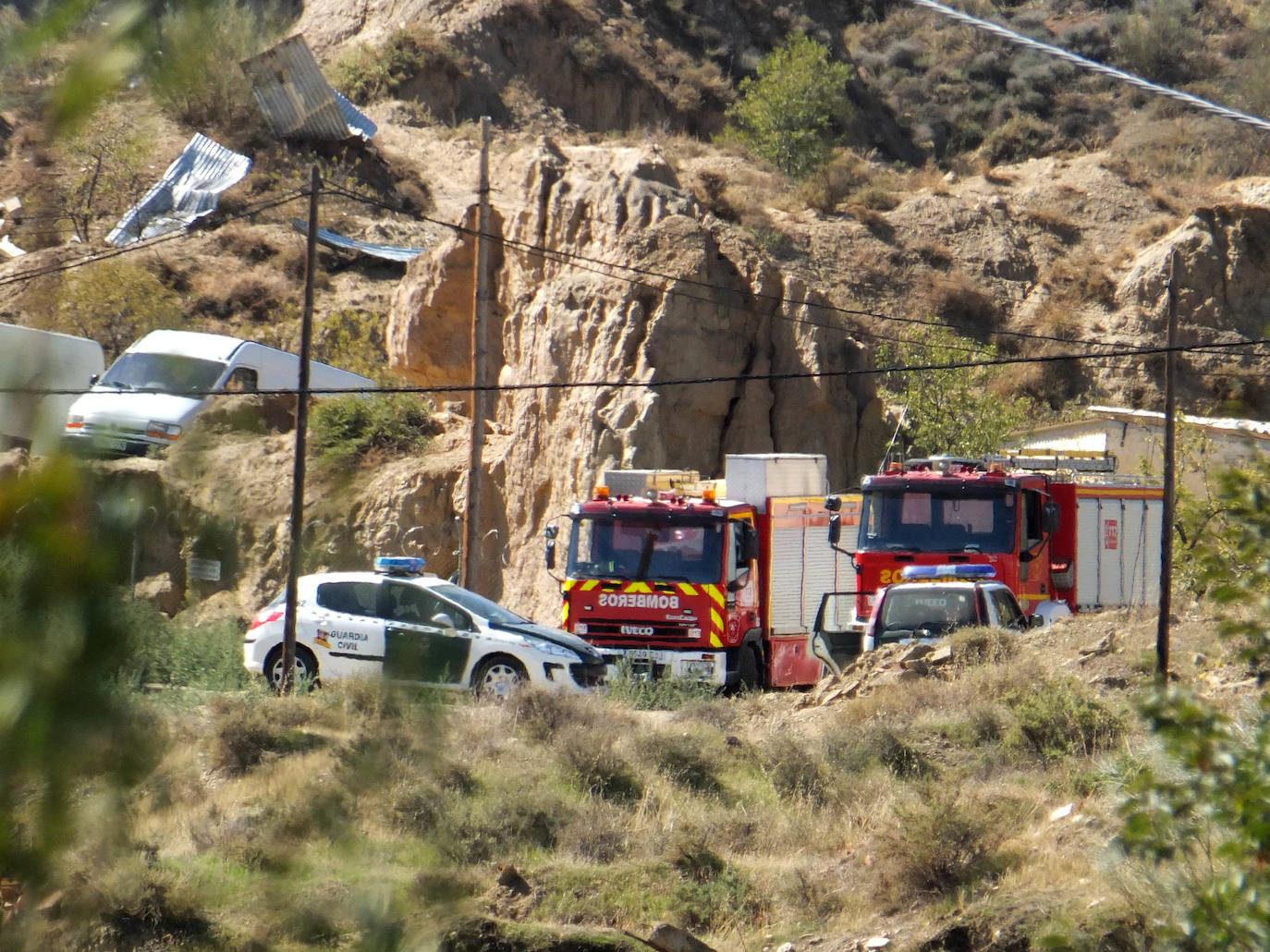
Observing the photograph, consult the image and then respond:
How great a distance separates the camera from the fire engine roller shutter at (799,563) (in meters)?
19.7

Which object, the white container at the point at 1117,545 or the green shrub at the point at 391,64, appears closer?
the white container at the point at 1117,545

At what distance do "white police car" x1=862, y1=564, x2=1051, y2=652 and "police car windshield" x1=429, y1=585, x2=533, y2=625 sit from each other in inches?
172

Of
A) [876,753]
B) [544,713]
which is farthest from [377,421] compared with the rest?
[876,753]

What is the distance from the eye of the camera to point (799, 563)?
19.9m

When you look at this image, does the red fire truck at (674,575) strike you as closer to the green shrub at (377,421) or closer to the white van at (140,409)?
the green shrub at (377,421)

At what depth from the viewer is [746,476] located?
64.7ft

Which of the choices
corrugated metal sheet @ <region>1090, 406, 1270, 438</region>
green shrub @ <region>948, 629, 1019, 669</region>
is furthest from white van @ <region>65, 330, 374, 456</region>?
corrugated metal sheet @ <region>1090, 406, 1270, 438</region>

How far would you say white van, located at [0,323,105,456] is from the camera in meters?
2.00

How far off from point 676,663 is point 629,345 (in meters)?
8.38

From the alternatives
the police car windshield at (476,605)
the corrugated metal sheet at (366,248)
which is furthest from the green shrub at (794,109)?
the police car windshield at (476,605)

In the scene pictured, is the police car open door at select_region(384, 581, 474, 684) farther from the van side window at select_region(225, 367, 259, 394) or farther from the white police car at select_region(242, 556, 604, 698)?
the white police car at select_region(242, 556, 604, 698)

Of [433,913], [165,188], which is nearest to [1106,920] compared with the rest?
[433,913]

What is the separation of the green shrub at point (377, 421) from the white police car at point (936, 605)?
44.8ft

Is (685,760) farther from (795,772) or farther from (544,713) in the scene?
(544,713)
